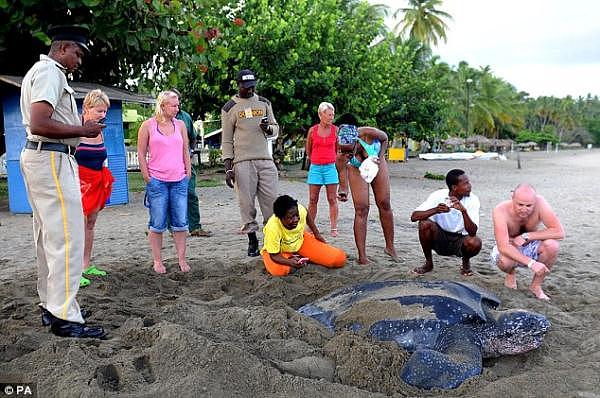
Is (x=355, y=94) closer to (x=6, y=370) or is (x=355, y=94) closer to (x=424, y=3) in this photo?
(x=6, y=370)

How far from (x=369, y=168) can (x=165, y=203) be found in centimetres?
156

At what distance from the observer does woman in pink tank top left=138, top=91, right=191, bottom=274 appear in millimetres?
4070

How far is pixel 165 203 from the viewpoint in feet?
13.5

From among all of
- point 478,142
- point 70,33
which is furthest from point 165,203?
point 478,142

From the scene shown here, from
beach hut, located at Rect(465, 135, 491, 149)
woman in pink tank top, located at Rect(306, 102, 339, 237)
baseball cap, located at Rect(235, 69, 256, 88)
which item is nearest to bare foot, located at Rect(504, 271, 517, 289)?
woman in pink tank top, located at Rect(306, 102, 339, 237)

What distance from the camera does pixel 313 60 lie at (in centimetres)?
1390

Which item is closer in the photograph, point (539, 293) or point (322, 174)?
point (539, 293)

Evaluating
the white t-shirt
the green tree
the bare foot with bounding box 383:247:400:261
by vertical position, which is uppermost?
the green tree

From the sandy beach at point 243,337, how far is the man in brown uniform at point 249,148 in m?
0.57

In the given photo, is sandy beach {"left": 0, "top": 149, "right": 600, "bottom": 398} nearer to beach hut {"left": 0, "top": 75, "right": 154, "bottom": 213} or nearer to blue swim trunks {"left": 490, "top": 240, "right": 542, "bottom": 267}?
blue swim trunks {"left": 490, "top": 240, "right": 542, "bottom": 267}

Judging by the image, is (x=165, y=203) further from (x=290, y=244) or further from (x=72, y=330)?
(x=72, y=330)

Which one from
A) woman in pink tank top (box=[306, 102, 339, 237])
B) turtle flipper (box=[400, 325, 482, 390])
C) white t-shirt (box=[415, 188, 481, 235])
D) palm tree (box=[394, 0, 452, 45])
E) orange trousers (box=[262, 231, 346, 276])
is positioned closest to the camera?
turtle flipper (box=[400, 325, 482, 390])

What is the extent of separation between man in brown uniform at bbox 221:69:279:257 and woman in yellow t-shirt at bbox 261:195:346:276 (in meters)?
0.63

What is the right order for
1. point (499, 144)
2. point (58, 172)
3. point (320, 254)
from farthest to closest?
point (499, 144), point (320, 254), point (58, 172)
